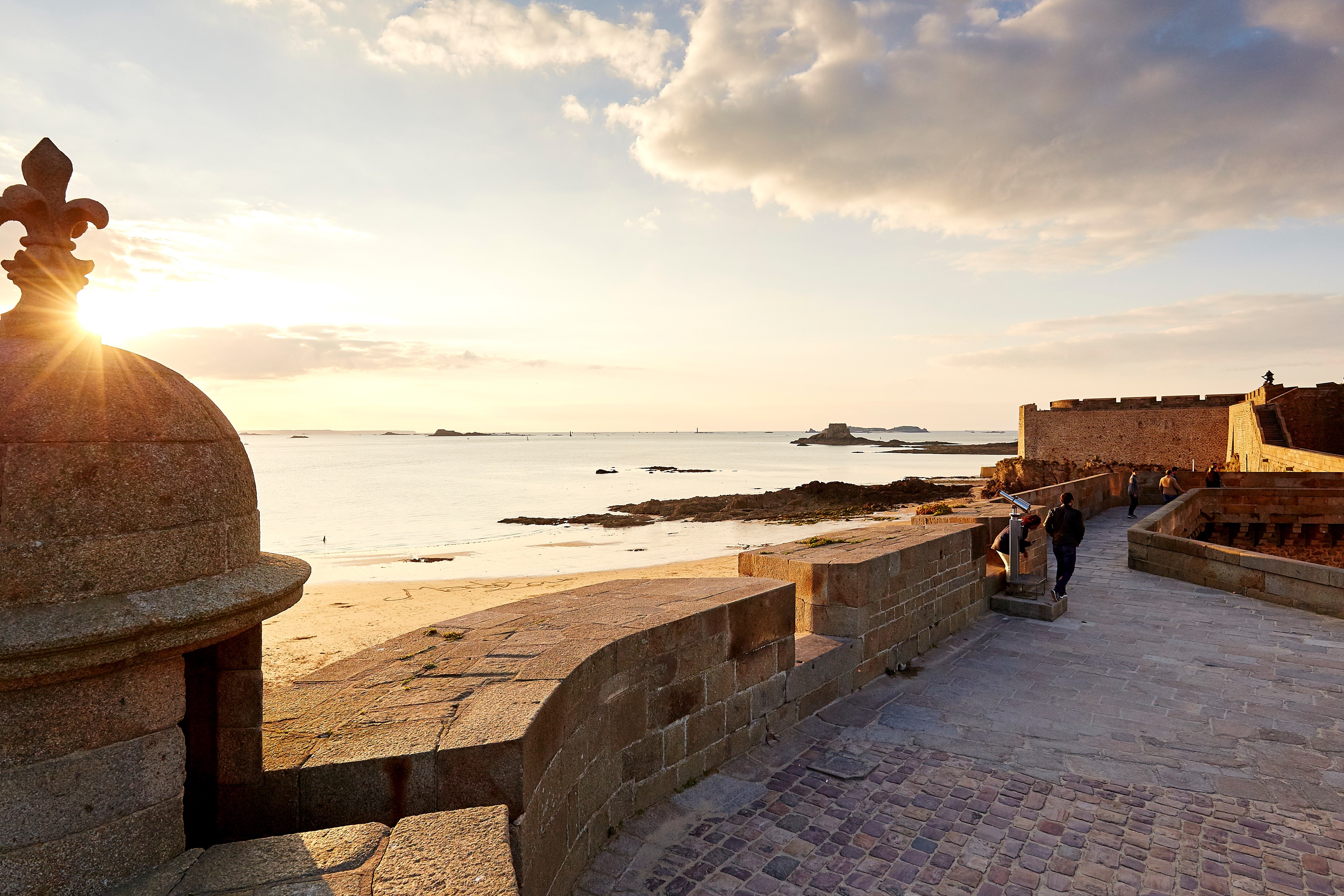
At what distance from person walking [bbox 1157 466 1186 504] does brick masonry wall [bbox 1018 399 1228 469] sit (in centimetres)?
1999

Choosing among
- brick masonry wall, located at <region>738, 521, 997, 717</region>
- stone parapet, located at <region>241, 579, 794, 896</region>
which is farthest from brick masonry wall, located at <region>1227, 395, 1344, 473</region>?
stone parapet, located at <region>241, 579, 794, 896</region>

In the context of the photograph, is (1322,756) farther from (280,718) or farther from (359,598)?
(359,598)

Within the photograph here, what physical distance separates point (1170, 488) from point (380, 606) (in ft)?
76.6

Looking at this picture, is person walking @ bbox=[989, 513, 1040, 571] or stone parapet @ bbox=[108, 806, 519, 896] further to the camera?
person walking @ bbox=[989, 513, 1040, 571]

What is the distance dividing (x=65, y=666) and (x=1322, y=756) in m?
7.36

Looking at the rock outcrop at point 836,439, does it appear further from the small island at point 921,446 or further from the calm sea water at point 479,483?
the calm sea water at point 479,483

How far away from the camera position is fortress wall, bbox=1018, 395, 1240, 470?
37.1 m

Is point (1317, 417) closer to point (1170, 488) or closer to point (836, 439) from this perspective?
point (1170, 488)

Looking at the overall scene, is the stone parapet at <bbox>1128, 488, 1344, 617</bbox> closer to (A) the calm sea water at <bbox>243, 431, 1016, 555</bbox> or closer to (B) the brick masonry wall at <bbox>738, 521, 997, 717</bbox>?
(B) the brick masonry wall at <bbox>738, 521, 997, 717</bbox>

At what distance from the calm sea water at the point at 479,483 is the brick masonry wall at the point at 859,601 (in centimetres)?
2443

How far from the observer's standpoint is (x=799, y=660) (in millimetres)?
5672

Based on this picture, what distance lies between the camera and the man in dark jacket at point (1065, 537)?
10.0 m

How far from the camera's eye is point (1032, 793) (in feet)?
14.6

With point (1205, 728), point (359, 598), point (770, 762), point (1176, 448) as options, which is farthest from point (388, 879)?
point (1176, 448)
